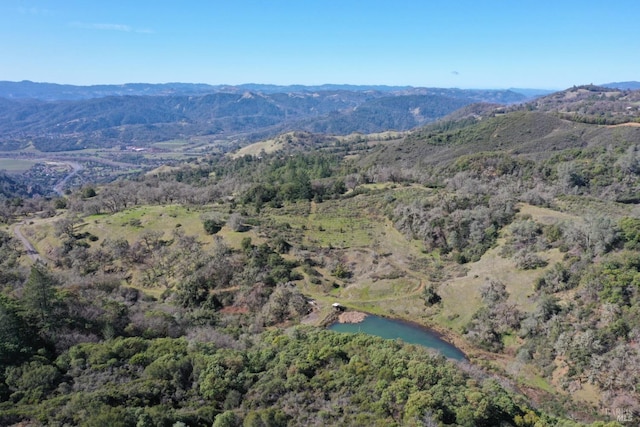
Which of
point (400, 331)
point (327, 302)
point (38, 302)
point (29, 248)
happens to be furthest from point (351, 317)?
point (29, 248)

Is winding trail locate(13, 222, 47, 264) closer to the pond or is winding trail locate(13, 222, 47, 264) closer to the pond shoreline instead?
the pond shoreline

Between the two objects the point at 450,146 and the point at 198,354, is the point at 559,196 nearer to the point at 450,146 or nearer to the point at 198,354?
the point at 198,354

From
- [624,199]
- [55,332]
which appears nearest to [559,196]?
[624,199]

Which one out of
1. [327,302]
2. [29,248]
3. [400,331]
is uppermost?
[29,248]

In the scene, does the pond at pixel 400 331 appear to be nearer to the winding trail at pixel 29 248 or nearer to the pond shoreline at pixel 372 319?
the pond shoreline at pixel 372 319

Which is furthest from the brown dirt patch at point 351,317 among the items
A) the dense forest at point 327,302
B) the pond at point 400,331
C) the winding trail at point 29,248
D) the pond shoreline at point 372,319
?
the winding trail at point 29,248

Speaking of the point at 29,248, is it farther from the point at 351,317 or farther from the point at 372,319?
the point at 372,319
